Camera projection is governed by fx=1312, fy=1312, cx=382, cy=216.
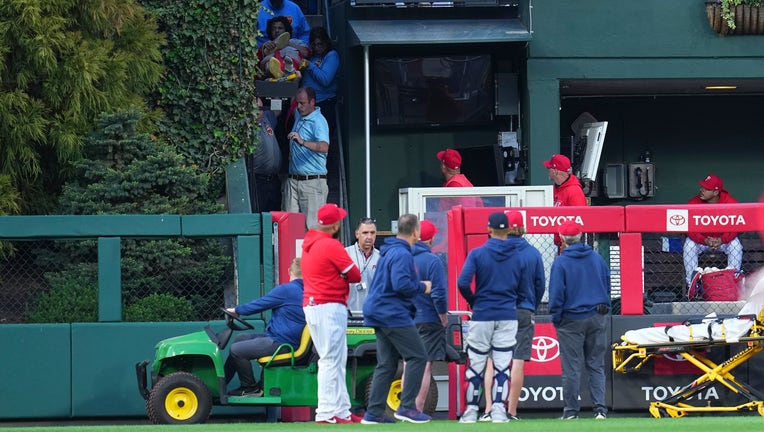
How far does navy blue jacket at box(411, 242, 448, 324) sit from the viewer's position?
1147cm

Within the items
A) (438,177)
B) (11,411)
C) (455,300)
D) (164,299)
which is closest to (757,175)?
(438,177)

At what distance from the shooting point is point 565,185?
1442 cm

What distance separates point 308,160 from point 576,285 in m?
5.31

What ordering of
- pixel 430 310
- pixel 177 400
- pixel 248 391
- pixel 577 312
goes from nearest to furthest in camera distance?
pixel 430 310, pixel 577 312, pixel 177 400, pixel 248 391

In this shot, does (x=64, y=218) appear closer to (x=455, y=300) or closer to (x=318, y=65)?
(x=455, y=300)

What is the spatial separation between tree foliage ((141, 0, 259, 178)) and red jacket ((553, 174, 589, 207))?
413 cm

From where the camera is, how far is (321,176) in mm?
16375

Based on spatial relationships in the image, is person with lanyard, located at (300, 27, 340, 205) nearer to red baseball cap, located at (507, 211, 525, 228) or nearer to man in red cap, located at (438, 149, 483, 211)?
man in red cap, located at (438, 149, 483, 211)

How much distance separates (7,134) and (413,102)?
5880 mm

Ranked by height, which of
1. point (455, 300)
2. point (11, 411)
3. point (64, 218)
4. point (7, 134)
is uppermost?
point (7, 134)

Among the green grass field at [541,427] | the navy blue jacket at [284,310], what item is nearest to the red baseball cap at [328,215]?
the navy blue jacket at [284,310]

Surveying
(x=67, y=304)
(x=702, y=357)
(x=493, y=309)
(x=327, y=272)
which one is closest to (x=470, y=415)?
(x=493, y=309)

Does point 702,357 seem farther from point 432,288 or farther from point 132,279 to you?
point 132,279

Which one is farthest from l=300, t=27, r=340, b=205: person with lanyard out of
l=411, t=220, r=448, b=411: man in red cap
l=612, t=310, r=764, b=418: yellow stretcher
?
l=612, t=310, r=764, b=418: yellow stretcher
